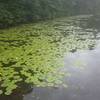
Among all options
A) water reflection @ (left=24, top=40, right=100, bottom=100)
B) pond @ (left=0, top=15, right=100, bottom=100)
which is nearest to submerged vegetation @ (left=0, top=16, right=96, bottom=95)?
pond @ (left=0, top=15, right=100, bottom=100)

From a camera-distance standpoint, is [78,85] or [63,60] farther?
[63,60]

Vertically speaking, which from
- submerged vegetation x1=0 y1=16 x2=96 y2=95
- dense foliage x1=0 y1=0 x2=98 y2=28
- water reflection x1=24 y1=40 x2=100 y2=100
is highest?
dense foliage x1=0 y1=0 x2=98 y2=28

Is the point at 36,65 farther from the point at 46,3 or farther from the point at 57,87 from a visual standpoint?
the point at 46,3

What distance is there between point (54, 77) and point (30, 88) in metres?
0.97

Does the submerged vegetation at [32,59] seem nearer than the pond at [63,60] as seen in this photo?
No

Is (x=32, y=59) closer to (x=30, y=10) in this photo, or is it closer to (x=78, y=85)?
(x=78, y=85)

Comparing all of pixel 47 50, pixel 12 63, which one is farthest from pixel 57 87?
Answer: pixel 47 50

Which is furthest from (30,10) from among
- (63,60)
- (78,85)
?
(78,85)

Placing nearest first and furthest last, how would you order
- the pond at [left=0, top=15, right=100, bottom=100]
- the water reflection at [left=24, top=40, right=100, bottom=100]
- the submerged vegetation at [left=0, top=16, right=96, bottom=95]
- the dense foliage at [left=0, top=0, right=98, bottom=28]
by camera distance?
the water reflection at [left=24, top=40, right=100, bottom=100]
the pond at [left=0, top=15, right=100, bottom=100]
the submerged vegetation at [left=0, top=16, right=96, bottom=95]
the dense foliage at [left=0, top=0, right=98, bottom=28]

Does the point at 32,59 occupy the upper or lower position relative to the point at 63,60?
upper

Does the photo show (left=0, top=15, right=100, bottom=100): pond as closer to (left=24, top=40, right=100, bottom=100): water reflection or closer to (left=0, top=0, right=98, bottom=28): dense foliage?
(left=24, top=40, right=100, bottom=100): water reflection

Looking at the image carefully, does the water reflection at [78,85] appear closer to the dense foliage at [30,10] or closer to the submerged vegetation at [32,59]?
the submerged vegetation at [32,59]

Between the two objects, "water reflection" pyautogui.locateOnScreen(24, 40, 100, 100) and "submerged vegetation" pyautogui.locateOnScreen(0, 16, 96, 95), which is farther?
"submerged vegetation" pyautogui.locateOnScreen(0, 16, 96, 95)

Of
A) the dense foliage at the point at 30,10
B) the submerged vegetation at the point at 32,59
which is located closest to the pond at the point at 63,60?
the submerged vegetation at the point at 32,59
